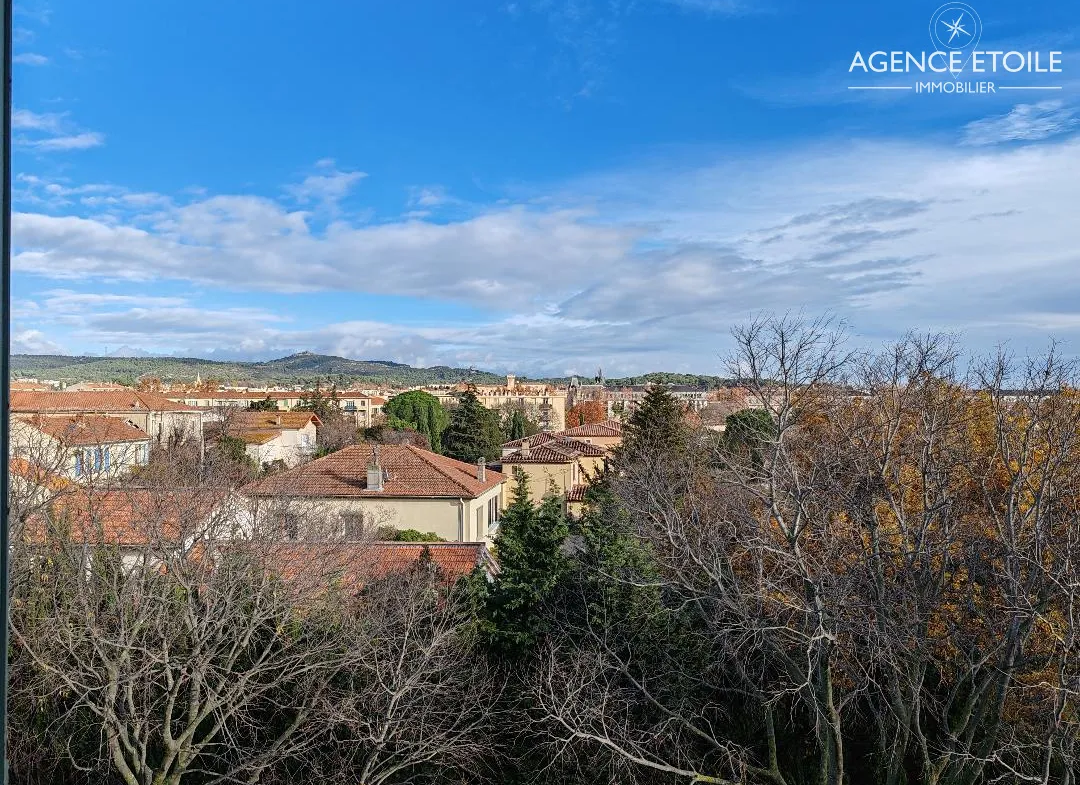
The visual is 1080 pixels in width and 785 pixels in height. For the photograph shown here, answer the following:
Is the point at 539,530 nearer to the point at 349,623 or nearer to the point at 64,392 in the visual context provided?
the point at 349,623

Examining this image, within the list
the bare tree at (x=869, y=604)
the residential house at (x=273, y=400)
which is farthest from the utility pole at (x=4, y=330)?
the residential house at (x=273, y=400)

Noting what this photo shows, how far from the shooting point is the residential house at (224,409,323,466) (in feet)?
81.3

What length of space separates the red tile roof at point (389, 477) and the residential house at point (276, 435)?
663cm

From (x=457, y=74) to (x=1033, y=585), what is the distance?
542 cm

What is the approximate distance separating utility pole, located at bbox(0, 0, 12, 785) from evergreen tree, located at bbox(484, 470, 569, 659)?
24.4 feet

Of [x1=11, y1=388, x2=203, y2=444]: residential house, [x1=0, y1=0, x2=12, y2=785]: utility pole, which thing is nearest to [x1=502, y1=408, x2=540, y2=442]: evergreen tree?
[x1=11, y1=388, x2=203, y2=444]: residential house

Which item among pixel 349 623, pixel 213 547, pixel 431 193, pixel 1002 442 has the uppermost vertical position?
pixel 431 193

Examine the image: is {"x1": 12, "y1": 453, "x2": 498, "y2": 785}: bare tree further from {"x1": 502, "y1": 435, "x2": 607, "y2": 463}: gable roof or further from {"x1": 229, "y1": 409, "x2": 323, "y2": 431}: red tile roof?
{"x1": 229, "y1": 409, "x2": 323, "y2": 431}: red tile roof

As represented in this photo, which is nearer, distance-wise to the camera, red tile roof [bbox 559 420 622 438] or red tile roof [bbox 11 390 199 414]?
red tile roof [bbox 11 390 199 414]

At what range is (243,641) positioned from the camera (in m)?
6.87

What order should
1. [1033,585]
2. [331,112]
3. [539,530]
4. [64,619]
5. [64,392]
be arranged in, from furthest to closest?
1. [64,392]
2. [539,530]
3. [64,619]
4. [1033,585]
5. [331,112]

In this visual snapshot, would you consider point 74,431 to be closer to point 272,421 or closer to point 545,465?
point 545,465

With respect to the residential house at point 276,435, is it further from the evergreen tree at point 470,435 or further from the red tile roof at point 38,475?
the red tile roof at point 38,475

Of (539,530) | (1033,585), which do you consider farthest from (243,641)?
(1033,585)
